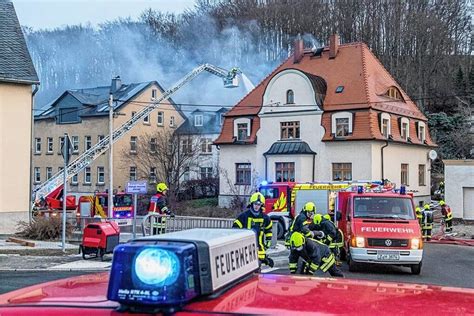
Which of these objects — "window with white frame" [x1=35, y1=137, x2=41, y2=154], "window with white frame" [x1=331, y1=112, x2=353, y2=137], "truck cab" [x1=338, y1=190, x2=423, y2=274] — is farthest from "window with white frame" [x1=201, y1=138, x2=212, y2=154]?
"truck cab" [x1=338, y1=190, x2=423, y2=274]

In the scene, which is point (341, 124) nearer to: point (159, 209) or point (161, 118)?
point (161, 118)

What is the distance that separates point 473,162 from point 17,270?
83.8 feet

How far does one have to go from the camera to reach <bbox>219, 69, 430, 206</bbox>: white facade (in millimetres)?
38125

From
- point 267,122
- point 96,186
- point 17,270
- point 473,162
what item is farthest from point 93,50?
point 17,270

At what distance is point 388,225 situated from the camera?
1475cm

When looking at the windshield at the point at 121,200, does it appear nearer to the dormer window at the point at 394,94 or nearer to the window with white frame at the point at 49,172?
the dormer window at the point at 394,94

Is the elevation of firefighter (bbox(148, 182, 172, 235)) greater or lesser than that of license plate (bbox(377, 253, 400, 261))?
greater

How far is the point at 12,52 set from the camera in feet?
82.3

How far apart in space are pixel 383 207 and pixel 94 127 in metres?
42.3

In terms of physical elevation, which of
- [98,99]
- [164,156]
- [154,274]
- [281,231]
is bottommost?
[281,231]

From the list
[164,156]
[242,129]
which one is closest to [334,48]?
[242,129]

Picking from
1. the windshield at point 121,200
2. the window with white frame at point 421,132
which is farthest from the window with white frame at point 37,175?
the window with white frame at point 421,132

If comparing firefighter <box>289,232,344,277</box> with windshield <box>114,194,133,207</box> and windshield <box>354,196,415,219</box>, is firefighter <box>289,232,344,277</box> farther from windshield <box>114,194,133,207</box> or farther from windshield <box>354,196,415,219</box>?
windshield <box>114,194,133,207</box>

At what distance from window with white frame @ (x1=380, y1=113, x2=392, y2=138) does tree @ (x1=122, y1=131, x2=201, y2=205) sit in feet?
51.2
